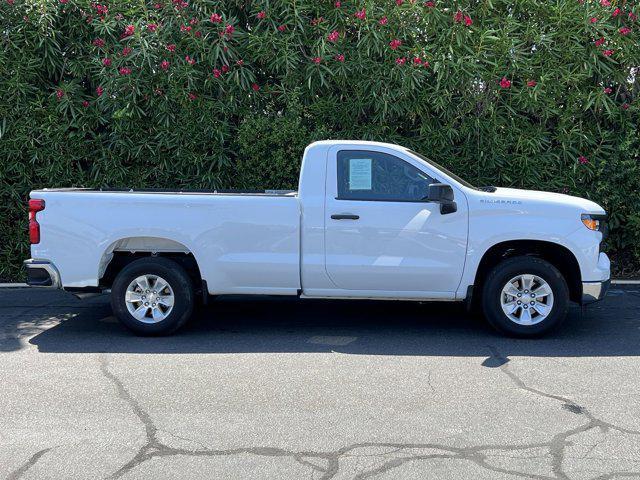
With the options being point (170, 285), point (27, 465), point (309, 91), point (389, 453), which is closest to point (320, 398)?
point (389, 453)

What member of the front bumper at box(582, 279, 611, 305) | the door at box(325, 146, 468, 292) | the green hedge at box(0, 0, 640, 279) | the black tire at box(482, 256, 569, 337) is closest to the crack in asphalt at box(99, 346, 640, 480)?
the black tire at box(482, 256, 569, 337)

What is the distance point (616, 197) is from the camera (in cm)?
1006

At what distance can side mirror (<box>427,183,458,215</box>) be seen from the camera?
22.3ft

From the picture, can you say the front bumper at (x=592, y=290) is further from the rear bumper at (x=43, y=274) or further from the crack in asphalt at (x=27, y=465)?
the rear bumper at (x=43, y=274)

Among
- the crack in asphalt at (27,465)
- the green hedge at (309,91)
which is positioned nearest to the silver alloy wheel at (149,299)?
the crack in asphalt at (27,465)

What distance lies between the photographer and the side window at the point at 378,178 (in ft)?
23.2

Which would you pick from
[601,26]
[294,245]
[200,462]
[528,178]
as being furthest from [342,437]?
[601,26]

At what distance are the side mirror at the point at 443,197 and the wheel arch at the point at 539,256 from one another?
1.86ft

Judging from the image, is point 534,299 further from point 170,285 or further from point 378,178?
point 170,285

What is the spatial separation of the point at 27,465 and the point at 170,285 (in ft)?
10.1

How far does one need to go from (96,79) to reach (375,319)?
5502mm

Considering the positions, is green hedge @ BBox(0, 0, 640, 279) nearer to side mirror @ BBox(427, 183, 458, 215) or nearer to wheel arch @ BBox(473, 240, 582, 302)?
wheel arch @ BBox(473, 240, 582, 302)

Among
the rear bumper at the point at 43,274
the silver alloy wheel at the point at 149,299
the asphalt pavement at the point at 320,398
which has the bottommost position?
the asphalt pavement at the point at 320,398

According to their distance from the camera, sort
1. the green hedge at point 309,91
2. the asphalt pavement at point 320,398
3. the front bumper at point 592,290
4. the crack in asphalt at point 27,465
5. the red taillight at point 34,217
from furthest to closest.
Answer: the green hedge at point 309,91, the red taillight at point 34,217, the front bumper at point 592,290, the asphalt pavement at point 320,398, the crack in asphalt at point 27,465
